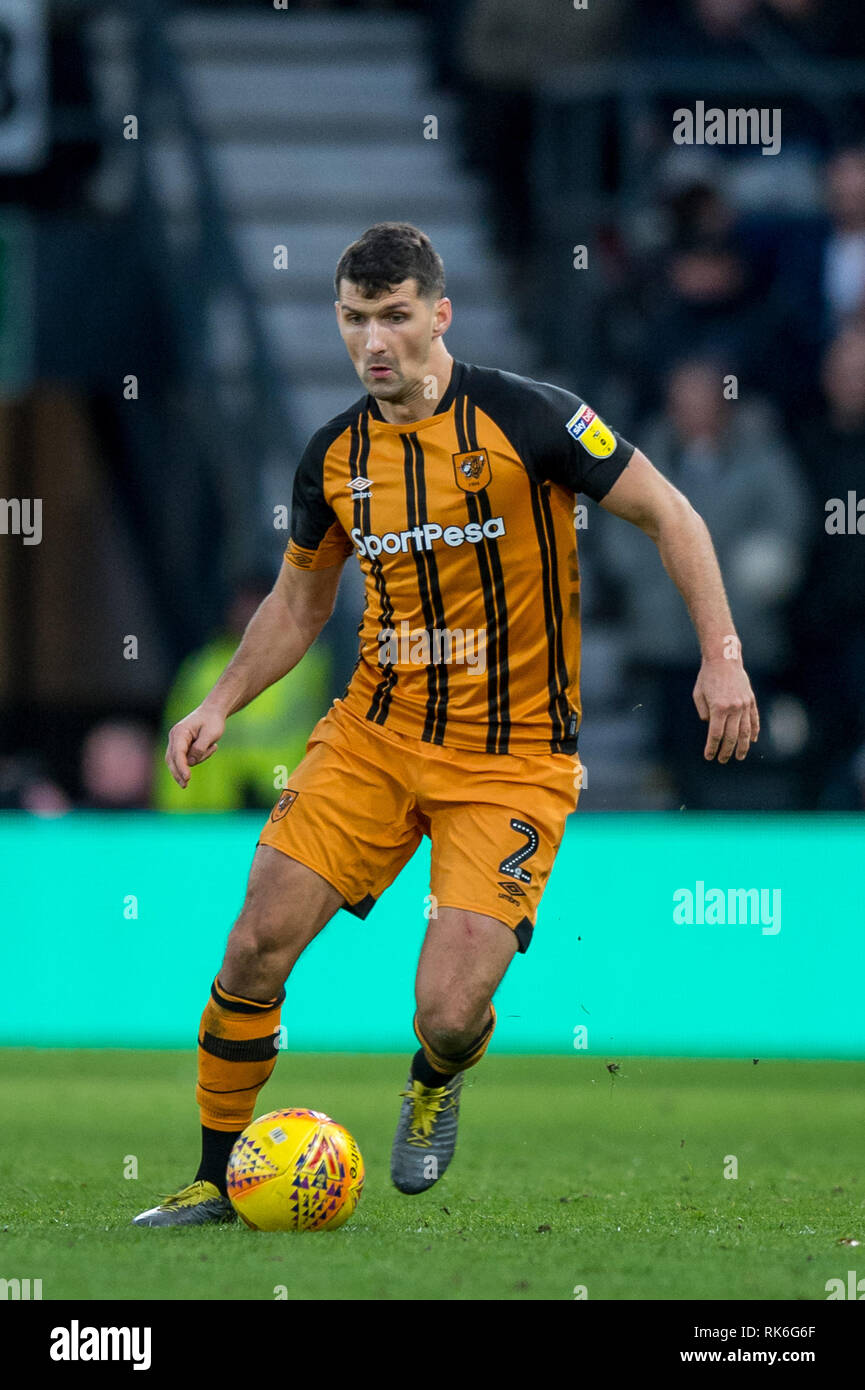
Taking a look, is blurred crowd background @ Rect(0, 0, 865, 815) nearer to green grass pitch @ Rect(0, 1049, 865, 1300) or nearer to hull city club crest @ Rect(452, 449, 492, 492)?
green grass pitch @ Rect(0, 1049, 865, 1300)

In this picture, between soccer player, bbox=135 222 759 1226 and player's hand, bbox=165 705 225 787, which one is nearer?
soccer player, bbox=135 222 759 1226

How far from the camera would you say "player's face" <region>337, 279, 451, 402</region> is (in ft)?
17.9

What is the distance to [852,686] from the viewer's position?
11047 millimetres

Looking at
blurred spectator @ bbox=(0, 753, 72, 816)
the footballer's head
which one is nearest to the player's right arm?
the footballer's head

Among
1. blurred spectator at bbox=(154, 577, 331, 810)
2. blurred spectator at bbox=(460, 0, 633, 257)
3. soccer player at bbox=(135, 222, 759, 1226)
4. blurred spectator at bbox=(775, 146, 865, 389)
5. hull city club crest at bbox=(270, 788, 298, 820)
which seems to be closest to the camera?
soccer player at bbox=(135, 222, 759, 1226)

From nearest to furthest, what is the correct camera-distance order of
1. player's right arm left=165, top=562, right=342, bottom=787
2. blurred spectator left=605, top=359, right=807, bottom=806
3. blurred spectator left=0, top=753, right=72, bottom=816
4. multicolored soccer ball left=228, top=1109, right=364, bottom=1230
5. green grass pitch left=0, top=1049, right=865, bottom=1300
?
green grass pitch left=0, top=1049, right=865, bottom=1300, multicolored soccer ball left=228, top=1109, right=364, bottom=1230, player's right arm left=165, top=562, right=342, bottom=787, blurred spectator left=605, top=359, right=807, bottom=806, blurred spectator left=0, top=753, right=72, bottom=816

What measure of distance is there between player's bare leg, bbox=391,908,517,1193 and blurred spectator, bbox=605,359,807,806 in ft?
17.6

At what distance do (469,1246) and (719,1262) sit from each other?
574mm

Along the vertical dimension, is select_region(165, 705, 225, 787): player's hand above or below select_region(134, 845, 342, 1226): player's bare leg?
above

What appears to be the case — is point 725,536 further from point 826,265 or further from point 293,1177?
point 293,1177

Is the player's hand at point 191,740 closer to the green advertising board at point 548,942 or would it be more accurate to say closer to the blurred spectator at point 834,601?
the green advertising board at point 548,942

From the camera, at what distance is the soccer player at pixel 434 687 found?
5488mm

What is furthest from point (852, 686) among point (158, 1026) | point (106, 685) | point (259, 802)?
point (106, 685)

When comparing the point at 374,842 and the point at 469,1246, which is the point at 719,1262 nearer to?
the point at 469,1246
